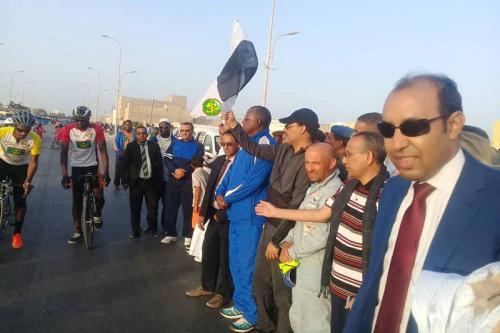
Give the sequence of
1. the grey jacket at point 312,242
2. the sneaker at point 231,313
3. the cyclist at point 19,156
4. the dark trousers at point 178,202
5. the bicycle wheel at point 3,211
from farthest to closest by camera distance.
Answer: the dark trousers at point 178,202, the bicycle wheel at point 3,211, the cyclist at point 19,156, the sneaker at point 231,313, the grey jacket at point 312,242

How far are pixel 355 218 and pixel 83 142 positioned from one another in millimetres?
4907

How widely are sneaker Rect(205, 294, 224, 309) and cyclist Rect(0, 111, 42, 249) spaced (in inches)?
126

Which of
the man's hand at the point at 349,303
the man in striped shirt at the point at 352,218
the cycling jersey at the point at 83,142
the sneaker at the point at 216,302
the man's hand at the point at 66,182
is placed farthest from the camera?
the cycling jersey at the point at 83,142

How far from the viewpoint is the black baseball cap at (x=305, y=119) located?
3.52m

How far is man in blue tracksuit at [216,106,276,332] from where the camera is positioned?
393 cm

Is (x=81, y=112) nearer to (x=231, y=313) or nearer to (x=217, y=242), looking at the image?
(x=217, y=242)

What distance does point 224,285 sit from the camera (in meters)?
4.52

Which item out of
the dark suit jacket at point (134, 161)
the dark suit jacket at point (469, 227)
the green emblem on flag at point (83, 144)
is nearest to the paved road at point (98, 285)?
the dark suit jacket at point (134, 161)

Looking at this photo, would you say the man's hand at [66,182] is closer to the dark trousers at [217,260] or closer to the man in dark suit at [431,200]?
the dark trousers at [217,260]

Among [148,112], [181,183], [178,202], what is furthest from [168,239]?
[148,112]

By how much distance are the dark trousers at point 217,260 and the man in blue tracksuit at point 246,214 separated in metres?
0.28

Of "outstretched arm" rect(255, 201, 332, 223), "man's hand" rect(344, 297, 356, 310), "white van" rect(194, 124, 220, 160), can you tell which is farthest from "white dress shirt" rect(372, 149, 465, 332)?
"white van" rect(194, 124, 220, 160)

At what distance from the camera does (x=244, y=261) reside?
397 cm

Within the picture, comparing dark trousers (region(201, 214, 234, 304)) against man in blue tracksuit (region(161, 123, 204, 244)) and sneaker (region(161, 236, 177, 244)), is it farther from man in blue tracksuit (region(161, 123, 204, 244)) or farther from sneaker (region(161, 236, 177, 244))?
sneaker (region(161, 236, 177, 244))
